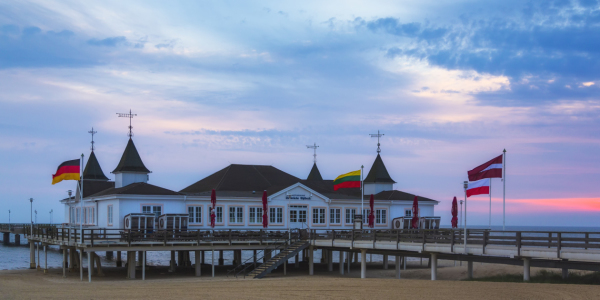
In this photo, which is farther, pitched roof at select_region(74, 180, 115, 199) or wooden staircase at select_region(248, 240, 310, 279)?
pitched roof at select_region(74, 180, 115, 199)

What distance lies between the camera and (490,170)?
1024 inches

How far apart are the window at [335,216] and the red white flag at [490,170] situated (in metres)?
18.1

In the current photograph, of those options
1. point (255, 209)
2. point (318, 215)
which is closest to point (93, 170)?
point (255, 209)

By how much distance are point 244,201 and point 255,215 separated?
1206 millimetres

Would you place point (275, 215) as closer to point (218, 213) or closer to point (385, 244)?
point (218, 213)

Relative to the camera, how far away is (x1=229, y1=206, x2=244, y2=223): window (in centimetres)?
4066

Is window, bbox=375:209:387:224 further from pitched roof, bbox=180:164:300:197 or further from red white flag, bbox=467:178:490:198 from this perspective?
red white flag, bbox=467:178:490:198

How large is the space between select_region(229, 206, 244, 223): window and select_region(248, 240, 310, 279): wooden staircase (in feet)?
19.8

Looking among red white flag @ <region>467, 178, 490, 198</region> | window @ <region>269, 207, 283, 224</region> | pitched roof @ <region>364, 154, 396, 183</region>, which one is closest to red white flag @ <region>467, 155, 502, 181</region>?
red white flag @ <region>467, 178, 490, 198</region>

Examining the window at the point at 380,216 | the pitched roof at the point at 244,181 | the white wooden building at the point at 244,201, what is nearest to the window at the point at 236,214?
the white wooden building at the point at 244,201

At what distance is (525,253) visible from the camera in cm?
2317

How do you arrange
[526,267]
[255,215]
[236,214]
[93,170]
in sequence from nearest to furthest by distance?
1. [526,267]
2. [236,214]
3. [255,215]
4. [93,170]

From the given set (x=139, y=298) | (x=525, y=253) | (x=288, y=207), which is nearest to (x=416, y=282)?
(x=525, y=253)

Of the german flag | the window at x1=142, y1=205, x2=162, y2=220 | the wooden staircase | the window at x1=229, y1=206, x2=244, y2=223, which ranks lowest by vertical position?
the wooden staircase
